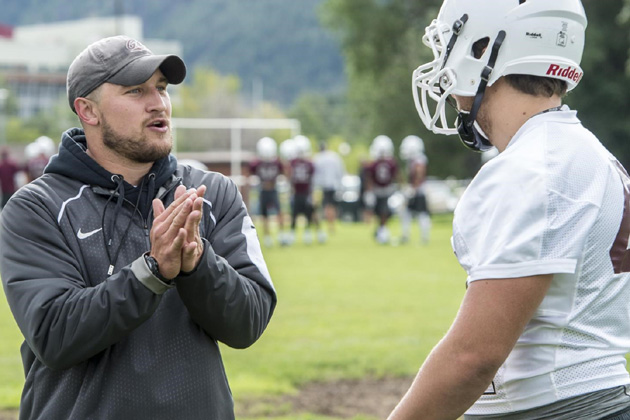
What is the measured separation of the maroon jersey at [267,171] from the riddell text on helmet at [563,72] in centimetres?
2011

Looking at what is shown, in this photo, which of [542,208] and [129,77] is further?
[129,77]

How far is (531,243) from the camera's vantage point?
2.16m

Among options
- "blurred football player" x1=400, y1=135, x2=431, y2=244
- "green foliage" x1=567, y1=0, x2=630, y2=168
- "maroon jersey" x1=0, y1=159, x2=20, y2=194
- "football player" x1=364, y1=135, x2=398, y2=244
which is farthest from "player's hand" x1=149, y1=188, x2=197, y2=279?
"green foliage" x1=567, y1=0, x2=630, y2=168

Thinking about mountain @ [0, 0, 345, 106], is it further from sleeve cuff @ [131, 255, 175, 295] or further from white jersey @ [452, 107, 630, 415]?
white jersey @ [452, 107, 630, 415]

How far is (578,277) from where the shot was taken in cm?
223

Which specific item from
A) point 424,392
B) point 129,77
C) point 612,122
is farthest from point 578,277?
point 612,122

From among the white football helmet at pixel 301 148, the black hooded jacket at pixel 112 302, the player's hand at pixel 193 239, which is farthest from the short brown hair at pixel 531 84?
the white football helmet at pixel 301 148

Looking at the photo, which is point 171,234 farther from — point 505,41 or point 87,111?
point 505,41

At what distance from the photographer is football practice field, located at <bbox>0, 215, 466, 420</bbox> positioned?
23.3ft

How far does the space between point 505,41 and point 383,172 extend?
20.2 metres

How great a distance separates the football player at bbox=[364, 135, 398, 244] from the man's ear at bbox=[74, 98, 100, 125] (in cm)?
1892

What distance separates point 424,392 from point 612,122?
1416 inches

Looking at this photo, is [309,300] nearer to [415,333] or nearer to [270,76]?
[415,333]

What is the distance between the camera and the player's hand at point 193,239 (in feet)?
8.94
